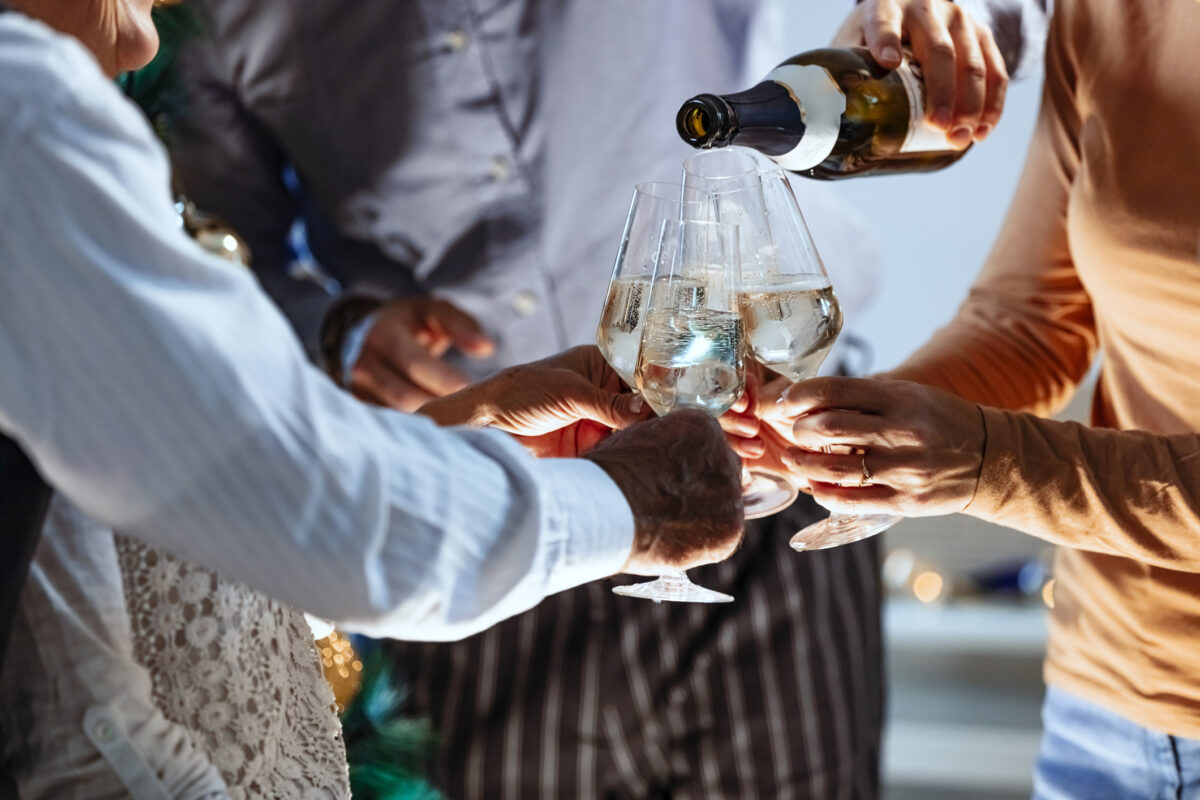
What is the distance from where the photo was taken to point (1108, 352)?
3.76 ft

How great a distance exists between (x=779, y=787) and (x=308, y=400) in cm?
147

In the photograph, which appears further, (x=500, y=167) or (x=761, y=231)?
(x=500, y=167)

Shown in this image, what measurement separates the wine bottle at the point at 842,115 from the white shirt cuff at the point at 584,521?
45 cm

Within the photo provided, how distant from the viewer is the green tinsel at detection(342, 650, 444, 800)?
4.60ft

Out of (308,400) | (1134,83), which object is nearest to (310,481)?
(308,400)

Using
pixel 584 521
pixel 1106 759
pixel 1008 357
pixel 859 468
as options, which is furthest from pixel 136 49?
pixel 1106 759

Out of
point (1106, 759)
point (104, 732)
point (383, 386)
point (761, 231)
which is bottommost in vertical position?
point (383, 386)

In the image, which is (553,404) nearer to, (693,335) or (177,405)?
(693,335)

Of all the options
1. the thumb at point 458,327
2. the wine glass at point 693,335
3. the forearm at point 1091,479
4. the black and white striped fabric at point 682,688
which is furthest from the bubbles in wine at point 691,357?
the black and white striped fabric at point 682,688

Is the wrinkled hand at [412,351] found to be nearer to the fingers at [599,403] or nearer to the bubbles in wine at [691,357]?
the fingers at [599,403]

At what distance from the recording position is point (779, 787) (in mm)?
1903

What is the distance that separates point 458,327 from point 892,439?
973 millimetres

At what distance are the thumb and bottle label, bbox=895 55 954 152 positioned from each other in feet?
2.56

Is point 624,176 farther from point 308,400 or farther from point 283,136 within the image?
point 308,400
